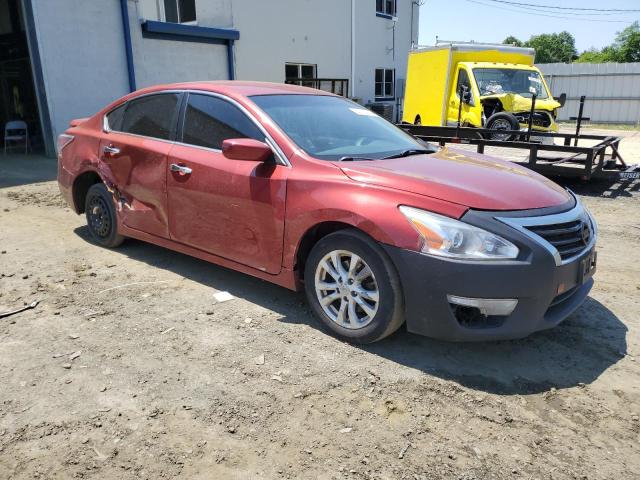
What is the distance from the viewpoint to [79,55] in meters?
12.3

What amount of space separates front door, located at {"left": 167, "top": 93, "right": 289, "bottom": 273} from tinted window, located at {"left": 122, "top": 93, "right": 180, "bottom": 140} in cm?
22

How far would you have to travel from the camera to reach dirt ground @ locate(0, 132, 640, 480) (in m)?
2.47

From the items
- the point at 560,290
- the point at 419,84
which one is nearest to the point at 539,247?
the point at 560,290

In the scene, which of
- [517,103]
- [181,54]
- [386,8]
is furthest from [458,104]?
[386,8]

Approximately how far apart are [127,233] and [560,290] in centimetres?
376

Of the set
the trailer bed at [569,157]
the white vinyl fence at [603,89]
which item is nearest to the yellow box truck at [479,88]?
the trailer bed at [569,157]

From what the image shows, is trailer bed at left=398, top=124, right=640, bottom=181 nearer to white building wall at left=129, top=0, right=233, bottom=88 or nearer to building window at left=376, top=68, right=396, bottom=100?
white building wall at left=129, top=0, right=233, bottom=88

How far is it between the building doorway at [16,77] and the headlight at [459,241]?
44.3 feet

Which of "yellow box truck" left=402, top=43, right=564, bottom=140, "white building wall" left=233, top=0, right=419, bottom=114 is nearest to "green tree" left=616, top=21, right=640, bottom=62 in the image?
"white building wall" left=233, top=0, right=419, bottom=114

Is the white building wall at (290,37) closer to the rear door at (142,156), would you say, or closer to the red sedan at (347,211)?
the rear door at (142,156)

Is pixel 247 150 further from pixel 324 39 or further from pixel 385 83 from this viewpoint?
pixel 385 83

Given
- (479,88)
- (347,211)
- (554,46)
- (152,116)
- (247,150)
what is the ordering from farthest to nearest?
(554,46), (479,88), (152,116), (247,150), (347,211)

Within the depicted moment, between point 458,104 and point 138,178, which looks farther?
point 458,104

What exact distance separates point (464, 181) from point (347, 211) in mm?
754
